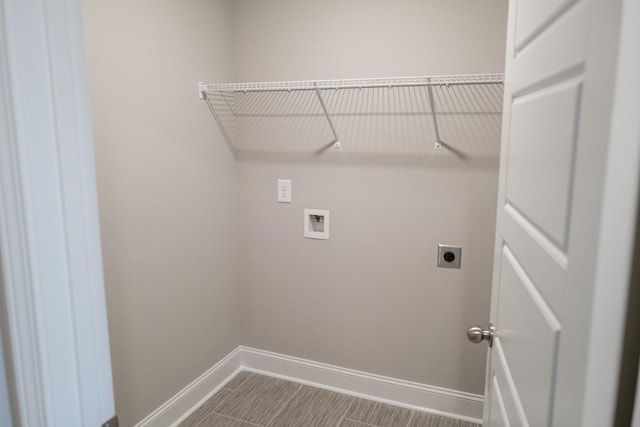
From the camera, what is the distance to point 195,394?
2348 millimetres

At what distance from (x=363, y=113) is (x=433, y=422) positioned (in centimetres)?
163

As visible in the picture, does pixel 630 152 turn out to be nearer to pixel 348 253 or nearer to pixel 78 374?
pixel 78 374

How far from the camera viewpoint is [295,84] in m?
2.08

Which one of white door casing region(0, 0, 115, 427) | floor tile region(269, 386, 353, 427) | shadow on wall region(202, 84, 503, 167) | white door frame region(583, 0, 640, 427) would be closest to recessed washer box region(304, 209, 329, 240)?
shadow on wall region(202, 84, 503, 167)

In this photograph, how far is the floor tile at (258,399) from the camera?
2272mm

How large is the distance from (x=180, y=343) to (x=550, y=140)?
2.03 meters

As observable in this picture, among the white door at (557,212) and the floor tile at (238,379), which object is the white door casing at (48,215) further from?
A: the floor tile at (238,379)

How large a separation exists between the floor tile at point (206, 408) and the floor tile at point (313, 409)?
0.36m

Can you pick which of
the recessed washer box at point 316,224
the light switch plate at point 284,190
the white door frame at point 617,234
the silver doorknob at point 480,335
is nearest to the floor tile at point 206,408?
the recessed washer box at point 316,224

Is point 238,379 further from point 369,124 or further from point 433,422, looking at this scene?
point 369,124

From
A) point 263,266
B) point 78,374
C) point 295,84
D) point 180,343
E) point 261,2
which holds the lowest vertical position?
point 180,343

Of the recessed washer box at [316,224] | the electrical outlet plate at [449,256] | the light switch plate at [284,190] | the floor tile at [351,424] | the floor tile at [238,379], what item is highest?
the light switch plate at [284,190]

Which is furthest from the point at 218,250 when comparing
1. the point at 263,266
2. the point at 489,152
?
the point at 489,152

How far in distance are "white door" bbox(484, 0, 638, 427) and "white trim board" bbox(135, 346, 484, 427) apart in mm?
1230
